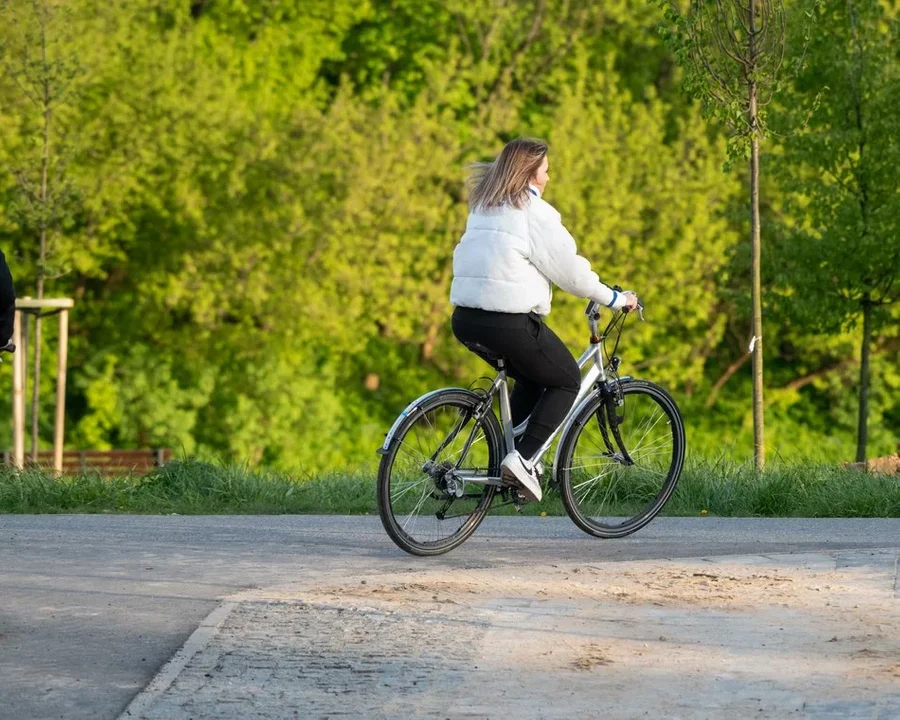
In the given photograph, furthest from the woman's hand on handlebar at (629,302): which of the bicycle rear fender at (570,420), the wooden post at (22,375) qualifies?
the wooden post at (22,375)

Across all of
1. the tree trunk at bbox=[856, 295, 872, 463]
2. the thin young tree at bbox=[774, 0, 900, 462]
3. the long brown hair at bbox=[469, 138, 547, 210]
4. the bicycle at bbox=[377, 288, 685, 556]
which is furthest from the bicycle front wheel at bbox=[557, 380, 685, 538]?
the thin young tree at bbox=[774, 0, 900, 462]

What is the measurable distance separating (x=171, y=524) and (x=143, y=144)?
74.1ft

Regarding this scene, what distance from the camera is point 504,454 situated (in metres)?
7.95

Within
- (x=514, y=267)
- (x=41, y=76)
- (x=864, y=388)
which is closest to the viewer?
(x=514, y=267)

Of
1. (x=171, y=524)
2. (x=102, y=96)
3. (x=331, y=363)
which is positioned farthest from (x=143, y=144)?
(x=171, y=524)

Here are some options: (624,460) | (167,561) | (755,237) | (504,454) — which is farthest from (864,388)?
(167,561)

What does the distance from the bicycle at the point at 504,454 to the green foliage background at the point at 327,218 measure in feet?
63.1

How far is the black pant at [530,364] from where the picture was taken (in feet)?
25.2

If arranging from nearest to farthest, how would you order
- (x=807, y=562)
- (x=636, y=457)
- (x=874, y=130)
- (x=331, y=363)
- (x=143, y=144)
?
(x=807, y=562), (x=636, y=457), (x=874, y=130), (x=143, y=144), (x=331, y=363)

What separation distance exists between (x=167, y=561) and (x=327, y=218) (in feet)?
78.6

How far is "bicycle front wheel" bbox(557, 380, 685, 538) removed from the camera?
826cm

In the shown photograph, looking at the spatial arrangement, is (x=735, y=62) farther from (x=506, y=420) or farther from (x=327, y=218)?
(x=327, y=218)

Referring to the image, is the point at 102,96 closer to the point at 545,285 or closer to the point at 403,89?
the point at 403,89

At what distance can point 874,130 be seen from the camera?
1934 centimetres
